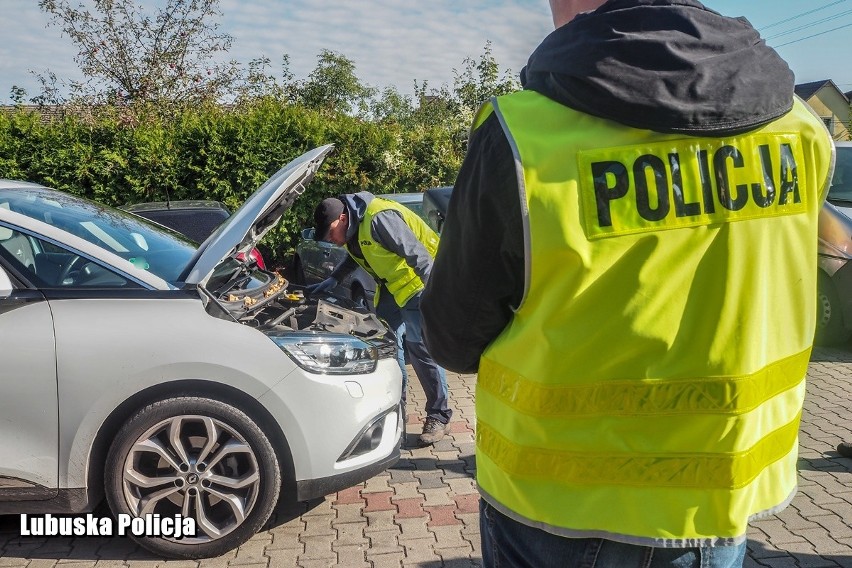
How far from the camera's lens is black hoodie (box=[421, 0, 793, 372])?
130 cm

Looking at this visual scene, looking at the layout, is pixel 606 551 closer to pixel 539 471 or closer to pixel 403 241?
pixel 539 471

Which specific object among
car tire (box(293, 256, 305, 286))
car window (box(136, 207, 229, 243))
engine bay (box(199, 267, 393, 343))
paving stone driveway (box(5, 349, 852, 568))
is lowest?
paving stone driveway (box(5, 349, 852, 568))

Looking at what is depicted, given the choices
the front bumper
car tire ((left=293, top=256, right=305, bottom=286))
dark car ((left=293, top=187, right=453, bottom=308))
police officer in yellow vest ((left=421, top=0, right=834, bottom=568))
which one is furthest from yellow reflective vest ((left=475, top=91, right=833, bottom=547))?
car tire ((left=293, top=256, right=305, bottom=286))

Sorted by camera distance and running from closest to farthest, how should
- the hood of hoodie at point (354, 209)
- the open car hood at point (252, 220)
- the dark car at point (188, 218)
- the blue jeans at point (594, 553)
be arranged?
the blue jeans at point (594, 553), the open car hood at point (252, 220), the hood of hoodie at point (354, 209), the dark car at point (188, 218)

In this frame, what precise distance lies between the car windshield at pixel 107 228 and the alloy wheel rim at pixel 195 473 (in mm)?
779

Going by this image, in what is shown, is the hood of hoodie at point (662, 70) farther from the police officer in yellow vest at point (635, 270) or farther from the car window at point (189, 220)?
the car window at point (189, 220)

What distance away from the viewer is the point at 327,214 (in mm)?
5129

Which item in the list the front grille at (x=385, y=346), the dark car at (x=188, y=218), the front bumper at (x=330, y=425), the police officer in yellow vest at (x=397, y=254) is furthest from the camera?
the dark car at (x=188, y=218)

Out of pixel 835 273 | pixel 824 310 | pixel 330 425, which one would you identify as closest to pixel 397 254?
pixel 330 425

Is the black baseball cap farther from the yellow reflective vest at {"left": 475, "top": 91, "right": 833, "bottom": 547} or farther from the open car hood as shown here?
the yellow reflective vest at {"left": 475, "top": 91, "right": 833, "bottom": 547}

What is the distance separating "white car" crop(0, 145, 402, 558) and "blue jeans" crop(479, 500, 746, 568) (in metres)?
2.19

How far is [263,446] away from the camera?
3.50m

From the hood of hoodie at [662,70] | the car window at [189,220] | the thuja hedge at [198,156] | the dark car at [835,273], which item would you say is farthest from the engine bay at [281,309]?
the thuja hedge at [198,156]

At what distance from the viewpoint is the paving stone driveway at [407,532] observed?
3.53 meters
